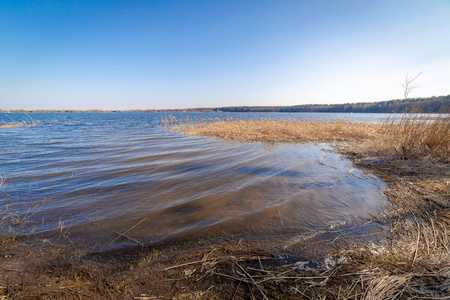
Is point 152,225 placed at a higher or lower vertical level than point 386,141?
lower

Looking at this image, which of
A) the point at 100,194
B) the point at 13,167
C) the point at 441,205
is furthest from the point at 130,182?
the point at 441,205

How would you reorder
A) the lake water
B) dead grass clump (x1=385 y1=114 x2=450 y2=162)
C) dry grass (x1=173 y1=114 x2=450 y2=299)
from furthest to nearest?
dead grass clump (x1=385 y1=114 x2=450 y2=162) < the lake water < dry grass (x1=173 y1=114 x2=450 y2=299)

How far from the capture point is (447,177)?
5121 mm

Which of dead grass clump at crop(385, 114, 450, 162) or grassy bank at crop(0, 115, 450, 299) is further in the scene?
dead grass clump at crop(385, 114, 450, 162)

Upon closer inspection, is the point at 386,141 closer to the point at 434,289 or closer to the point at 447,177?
the point at 447,177

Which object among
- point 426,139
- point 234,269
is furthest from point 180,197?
point 426,139

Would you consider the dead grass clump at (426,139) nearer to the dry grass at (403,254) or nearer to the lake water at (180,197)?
the dry grass at (403,254)

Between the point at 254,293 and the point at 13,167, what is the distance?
991 centimetres

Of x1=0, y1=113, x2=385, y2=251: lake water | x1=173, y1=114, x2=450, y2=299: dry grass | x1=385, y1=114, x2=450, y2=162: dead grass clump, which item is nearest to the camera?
x1=173, y1=114, x2=450, y2=299: dry grass

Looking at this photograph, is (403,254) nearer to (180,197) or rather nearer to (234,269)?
(234,269)

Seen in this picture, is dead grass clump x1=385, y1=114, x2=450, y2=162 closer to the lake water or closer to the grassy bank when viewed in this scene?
the lake water

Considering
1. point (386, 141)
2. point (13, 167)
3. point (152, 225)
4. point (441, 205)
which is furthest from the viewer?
point (386, 141)

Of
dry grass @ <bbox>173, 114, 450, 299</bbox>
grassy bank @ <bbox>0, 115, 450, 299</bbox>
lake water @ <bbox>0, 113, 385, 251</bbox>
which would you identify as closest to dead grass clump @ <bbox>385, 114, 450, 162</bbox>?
dry grass @ <bbox>173, 114, 450, 299</bbox>

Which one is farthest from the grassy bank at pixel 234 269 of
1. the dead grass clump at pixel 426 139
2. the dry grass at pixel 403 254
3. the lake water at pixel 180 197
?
the dead grass clump at pixel 426 139
